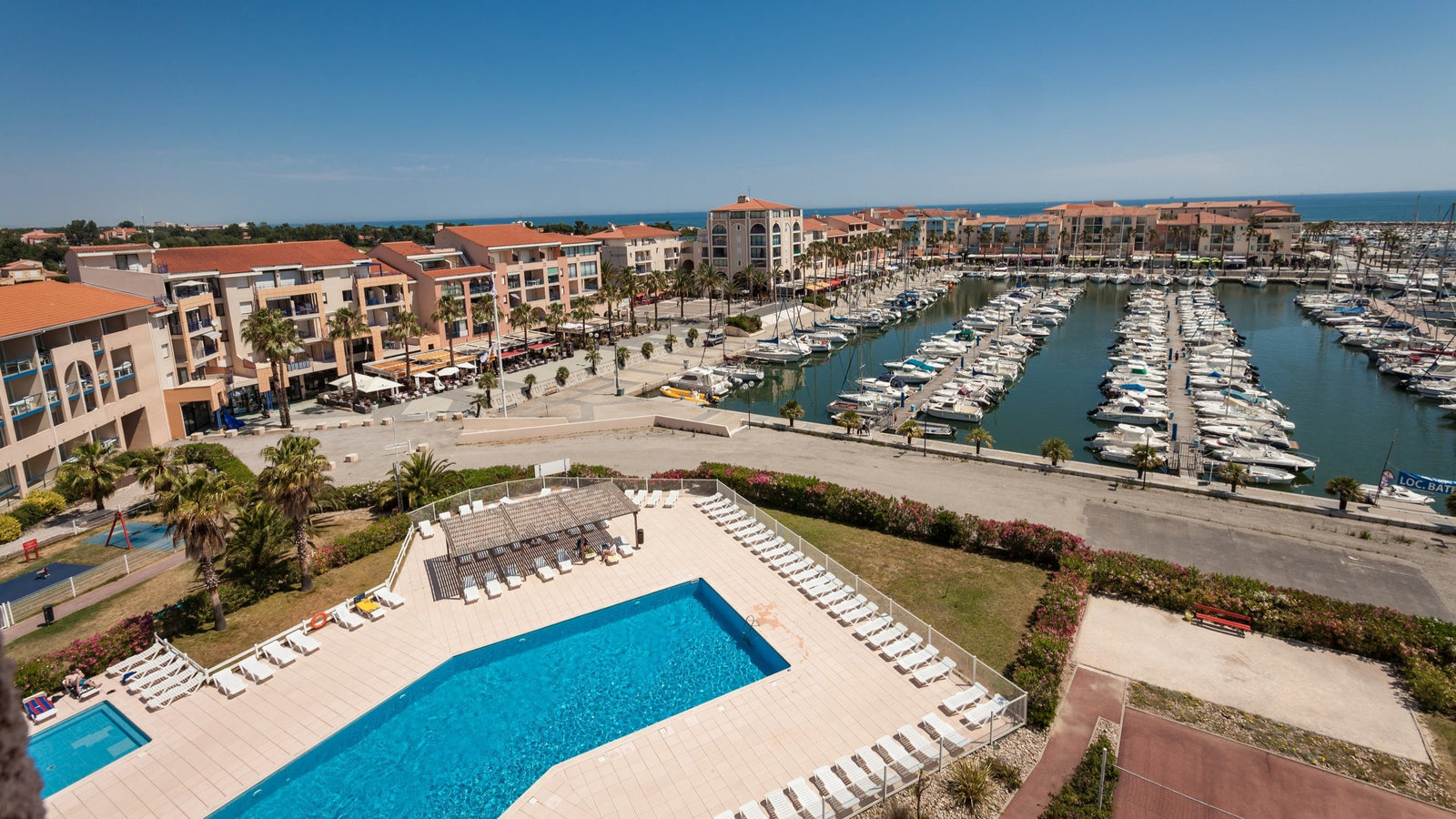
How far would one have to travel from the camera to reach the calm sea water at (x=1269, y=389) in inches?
1945

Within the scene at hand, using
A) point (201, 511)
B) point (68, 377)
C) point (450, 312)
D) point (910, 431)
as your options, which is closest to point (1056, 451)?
point (910, 431)

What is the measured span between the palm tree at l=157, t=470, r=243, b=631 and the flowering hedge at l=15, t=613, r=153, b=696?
2.46 m

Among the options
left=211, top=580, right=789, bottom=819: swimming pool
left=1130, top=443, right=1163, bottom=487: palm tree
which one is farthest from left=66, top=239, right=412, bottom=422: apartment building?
left=1130, top=443, right=1163, bottom=487: palm tree

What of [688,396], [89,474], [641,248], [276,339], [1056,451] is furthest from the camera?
[641,248]

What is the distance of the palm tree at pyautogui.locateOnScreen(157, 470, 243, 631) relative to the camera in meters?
23.8

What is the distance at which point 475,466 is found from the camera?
4119 centimetres

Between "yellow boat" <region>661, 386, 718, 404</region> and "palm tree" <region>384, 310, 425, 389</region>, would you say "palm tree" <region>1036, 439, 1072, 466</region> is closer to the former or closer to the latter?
"yellow boat" <region>661, 386, 718, 404</region>

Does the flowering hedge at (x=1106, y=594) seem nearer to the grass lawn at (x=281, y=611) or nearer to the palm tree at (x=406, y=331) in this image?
the grass lawn at (x=281, y=611)

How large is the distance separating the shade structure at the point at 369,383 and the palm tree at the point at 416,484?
21.2 metres

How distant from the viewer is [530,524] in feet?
99.3

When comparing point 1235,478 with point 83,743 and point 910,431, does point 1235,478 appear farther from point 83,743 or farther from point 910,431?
point 83,743

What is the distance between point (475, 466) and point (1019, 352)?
54960 millimetres

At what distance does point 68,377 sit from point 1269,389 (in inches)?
3309

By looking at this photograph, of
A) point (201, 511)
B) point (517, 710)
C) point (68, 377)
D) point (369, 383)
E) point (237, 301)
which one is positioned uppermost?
point (237, 301)
